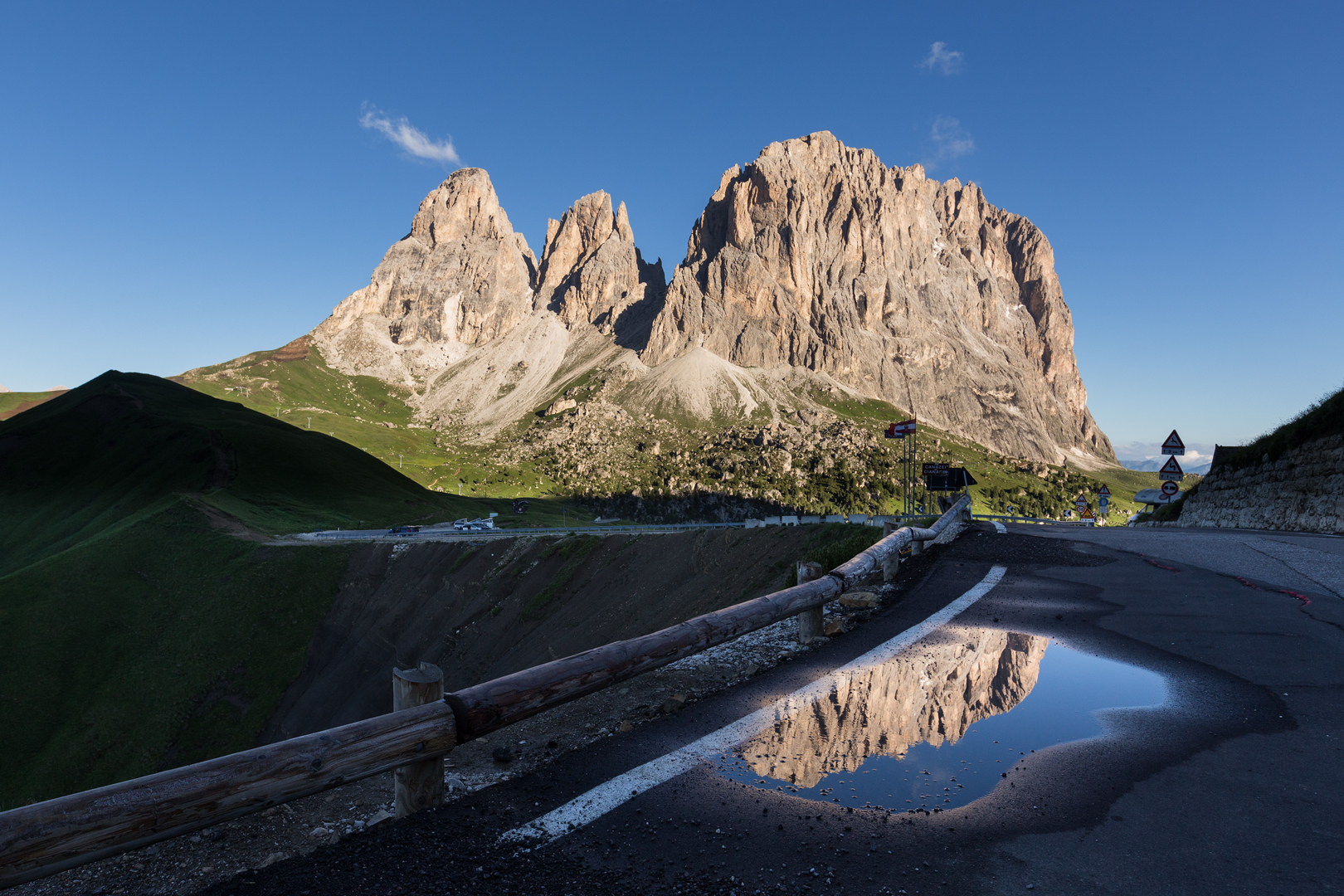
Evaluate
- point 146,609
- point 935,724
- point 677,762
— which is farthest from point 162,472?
point 935,724

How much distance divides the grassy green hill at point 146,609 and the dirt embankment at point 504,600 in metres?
3.51

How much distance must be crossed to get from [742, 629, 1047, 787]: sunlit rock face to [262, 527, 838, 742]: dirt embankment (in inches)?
570

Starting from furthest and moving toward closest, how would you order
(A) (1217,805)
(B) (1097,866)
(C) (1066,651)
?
(C) (1066,651), (A) (1217,805), (B) (1097,866)

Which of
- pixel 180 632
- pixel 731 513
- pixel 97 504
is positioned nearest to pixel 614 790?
pixel 180 632

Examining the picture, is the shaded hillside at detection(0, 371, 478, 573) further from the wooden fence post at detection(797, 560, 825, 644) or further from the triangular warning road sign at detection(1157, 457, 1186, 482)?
the triangular warning road sign at detection(1157, 457, 1186, 482)

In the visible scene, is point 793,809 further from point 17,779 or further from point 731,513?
point 731,513

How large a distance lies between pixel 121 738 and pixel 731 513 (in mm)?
119201

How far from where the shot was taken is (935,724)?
20.0 ft

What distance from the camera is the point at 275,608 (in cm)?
4419

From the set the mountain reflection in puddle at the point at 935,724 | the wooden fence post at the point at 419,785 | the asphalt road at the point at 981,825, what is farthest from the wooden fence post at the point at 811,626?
the wooden fence post at the point at 419,785

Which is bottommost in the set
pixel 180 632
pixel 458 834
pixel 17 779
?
pixel 17 779

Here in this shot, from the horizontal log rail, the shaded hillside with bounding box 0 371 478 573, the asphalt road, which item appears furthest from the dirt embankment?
the shaded hillside with bounding box 0 371 478 573

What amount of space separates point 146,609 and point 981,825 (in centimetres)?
5789

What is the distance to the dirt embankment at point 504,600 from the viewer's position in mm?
27656
